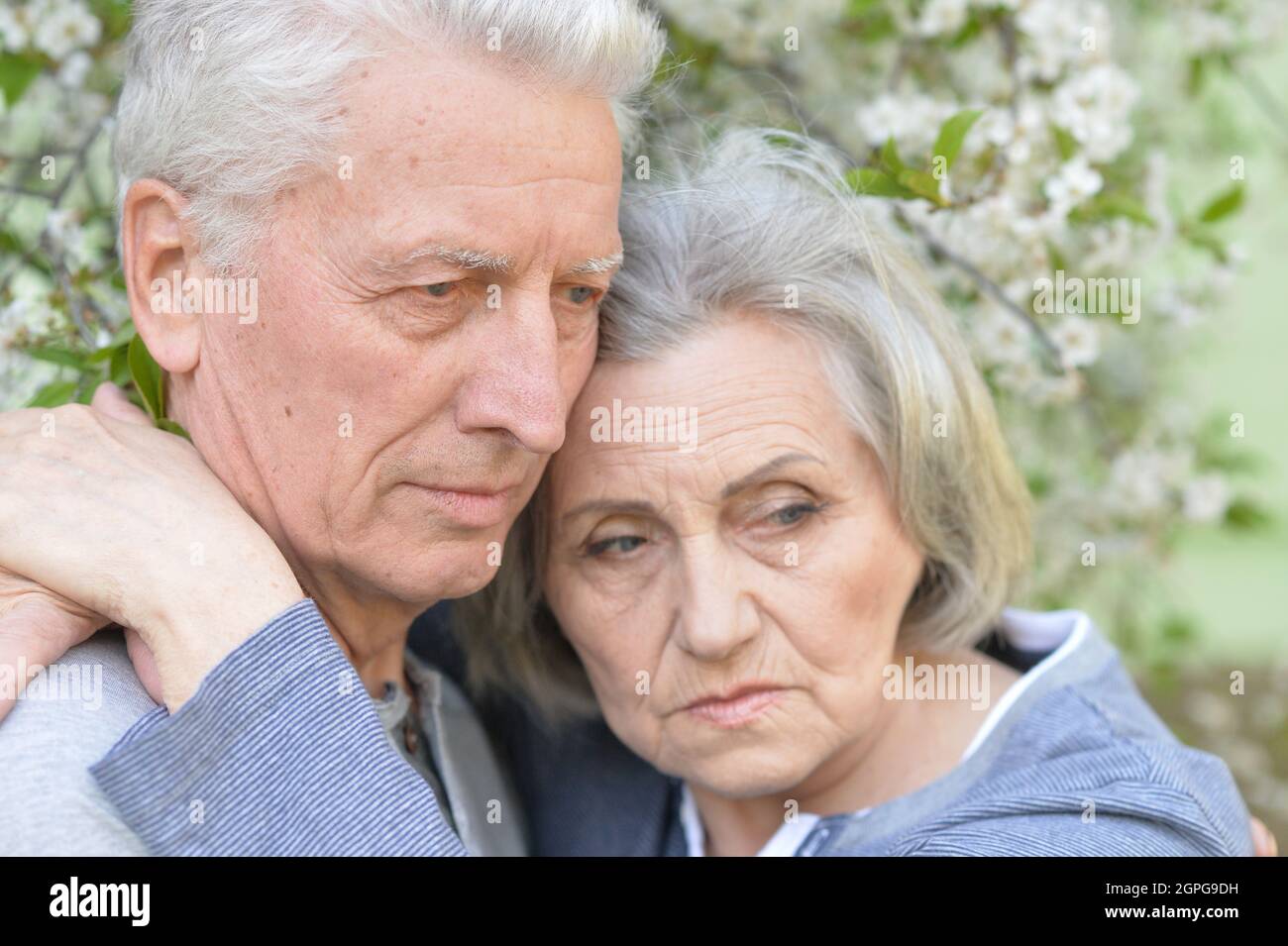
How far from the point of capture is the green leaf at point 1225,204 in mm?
3279

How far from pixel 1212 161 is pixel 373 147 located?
4.45m

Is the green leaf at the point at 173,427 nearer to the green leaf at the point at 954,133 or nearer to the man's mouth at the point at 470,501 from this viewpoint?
the man's mouth at the point at 470,501

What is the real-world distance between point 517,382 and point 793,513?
643 millimetres

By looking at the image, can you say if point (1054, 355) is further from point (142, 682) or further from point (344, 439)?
point (142, 682)

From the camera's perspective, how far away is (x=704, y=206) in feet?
8.54

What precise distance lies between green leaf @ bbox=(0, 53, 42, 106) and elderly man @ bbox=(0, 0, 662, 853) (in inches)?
37.9

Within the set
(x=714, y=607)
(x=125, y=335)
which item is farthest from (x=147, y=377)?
(x=714, y=607)

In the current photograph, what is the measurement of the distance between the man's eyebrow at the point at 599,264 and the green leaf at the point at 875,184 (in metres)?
0.62

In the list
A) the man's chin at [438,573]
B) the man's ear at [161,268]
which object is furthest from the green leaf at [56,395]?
the man's chin at [438,573]

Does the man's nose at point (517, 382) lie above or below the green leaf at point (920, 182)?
below

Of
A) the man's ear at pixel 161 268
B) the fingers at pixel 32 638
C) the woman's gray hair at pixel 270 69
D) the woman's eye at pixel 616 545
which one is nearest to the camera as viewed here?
the fingers at pixel 32 638

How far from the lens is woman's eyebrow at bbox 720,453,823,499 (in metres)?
2.34

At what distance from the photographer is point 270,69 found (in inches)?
76.2

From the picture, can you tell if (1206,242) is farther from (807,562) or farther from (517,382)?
(517,382)
